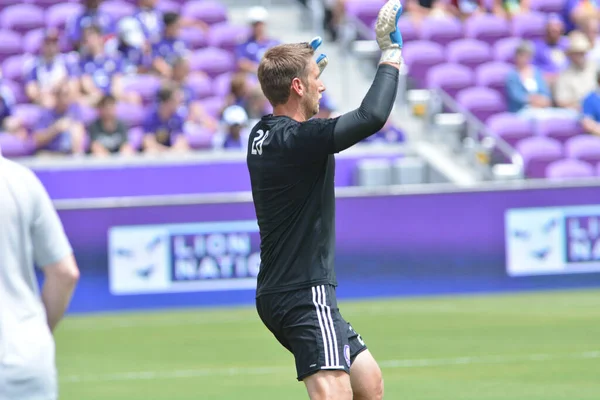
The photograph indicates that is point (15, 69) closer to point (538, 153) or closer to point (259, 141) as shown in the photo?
point (538, 153)

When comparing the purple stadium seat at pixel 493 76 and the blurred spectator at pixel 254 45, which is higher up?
the blurred spectator at pixel 254 45

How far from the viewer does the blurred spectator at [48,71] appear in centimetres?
1532

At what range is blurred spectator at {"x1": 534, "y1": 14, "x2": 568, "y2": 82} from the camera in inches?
730

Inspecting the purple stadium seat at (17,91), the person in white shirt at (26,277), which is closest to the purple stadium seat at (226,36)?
the purple stadium seat at (17,91)

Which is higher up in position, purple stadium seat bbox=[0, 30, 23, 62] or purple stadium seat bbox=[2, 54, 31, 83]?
purple stadium seat bbox=[0, 30, 23, 62]

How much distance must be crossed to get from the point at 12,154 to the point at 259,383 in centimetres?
670

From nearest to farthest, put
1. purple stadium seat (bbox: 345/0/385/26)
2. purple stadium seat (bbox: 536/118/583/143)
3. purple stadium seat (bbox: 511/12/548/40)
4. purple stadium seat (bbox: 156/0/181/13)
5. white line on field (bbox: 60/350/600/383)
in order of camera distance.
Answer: white line on field (bbox: 60/350/600/383) < purple stadium seat (bbox: 536/118/583/143) < purple stadium seat (bbox: 156/0/181/13) < purple stadium seat (bbox: 345/0/385/26) < purple stadium seat (bbox: 511/12/548/40)

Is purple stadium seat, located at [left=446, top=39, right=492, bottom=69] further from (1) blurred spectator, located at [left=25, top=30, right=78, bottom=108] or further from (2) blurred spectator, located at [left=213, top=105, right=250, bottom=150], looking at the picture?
(1) blurred spectator, located at [left=25, top=30, right=78, bottom=108]

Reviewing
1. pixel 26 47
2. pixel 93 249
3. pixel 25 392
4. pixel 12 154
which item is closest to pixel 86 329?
pixel 93 249

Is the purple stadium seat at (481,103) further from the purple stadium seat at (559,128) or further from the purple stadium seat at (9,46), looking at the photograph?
the purple stadium seat at (9,46)

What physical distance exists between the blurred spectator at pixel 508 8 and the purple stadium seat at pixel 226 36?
4.46 m

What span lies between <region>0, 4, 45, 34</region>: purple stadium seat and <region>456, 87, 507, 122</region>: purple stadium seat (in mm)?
6241

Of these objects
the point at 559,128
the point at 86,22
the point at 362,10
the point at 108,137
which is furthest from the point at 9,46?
the point at 559,128

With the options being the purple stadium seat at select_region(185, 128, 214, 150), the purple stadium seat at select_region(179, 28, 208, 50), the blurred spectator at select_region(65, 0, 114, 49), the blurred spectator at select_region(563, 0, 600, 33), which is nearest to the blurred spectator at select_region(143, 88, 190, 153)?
the purple stadium seat at select_region(185, 128, 214, 150)
